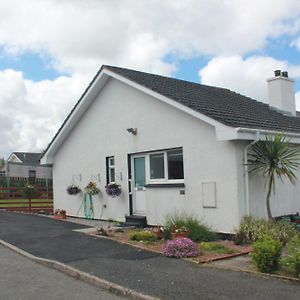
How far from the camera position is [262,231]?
10633 mm

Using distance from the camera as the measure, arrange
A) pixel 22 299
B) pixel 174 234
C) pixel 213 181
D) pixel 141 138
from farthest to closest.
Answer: pixel 141 138 < pixel 213 181 < pixel 174 234 < pixel 22 299

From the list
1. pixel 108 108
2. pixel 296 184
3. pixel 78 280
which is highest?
pixel 108 108

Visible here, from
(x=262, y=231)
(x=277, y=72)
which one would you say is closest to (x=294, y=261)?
(x=262, y=231)

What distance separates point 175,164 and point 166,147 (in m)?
0.57

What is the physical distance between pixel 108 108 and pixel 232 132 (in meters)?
6.28

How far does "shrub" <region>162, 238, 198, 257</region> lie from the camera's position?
928 cm

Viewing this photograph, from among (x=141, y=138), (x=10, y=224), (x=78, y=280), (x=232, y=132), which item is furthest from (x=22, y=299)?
(x=10, y=224)

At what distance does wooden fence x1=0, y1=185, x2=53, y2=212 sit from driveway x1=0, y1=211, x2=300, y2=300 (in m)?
10.6

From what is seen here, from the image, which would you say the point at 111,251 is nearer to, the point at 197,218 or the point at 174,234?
the point at 174,234

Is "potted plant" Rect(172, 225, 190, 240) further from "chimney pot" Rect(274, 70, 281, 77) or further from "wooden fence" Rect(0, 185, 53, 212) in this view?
"wooden fence" Rect(0, 185, 53, 212)

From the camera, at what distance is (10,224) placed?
15891 mm

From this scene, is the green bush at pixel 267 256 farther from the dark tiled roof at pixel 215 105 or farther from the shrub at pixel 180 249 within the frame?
the dark tiled roof at pixel 215 105

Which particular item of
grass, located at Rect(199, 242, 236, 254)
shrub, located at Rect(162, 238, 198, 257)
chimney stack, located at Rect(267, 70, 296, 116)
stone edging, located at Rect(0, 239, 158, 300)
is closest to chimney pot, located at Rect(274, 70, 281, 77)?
chimney stack, located at Rect(267, 70, 296, 116)

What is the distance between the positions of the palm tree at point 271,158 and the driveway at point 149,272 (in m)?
3.72
